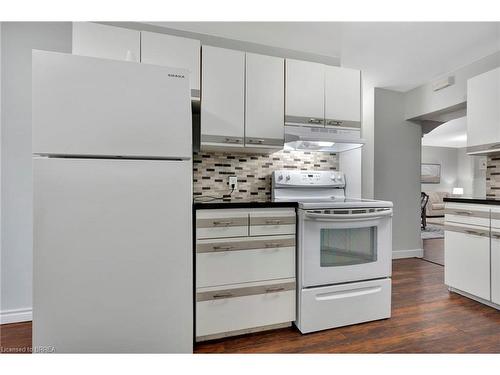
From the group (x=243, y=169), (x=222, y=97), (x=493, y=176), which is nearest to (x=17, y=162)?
(x=222, y=97)

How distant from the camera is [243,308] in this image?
177 centimetres

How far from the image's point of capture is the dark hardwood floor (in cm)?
166

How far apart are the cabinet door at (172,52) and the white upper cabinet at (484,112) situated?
2728mm

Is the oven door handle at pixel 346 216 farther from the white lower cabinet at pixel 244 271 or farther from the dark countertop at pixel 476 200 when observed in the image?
the dark countertop at pixel 476 200

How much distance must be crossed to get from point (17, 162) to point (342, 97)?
265 centimetres

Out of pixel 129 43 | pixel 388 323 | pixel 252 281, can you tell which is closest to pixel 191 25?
pixel 129 43

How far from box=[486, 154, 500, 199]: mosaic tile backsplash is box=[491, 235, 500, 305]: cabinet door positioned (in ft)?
3.07

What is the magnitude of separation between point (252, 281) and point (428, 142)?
892cm

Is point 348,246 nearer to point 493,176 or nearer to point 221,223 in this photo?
point 221,223

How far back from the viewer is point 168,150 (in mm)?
1392

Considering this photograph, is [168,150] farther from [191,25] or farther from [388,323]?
[388,323]

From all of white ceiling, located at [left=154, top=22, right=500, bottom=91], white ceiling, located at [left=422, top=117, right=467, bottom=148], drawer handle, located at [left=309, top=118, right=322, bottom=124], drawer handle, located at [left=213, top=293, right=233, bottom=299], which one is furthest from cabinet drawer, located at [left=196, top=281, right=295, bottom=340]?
white ceiling, located at [left=422, top=117, right=467, bottom=148]

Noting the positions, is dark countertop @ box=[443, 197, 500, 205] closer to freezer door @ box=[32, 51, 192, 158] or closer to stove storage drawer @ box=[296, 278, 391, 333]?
stove storage drawer @ box=[296, 278, 391, 333]

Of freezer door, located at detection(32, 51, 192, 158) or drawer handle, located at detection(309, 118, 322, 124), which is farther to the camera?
drawer handle, located at detection(309, 118, 322, 124)
